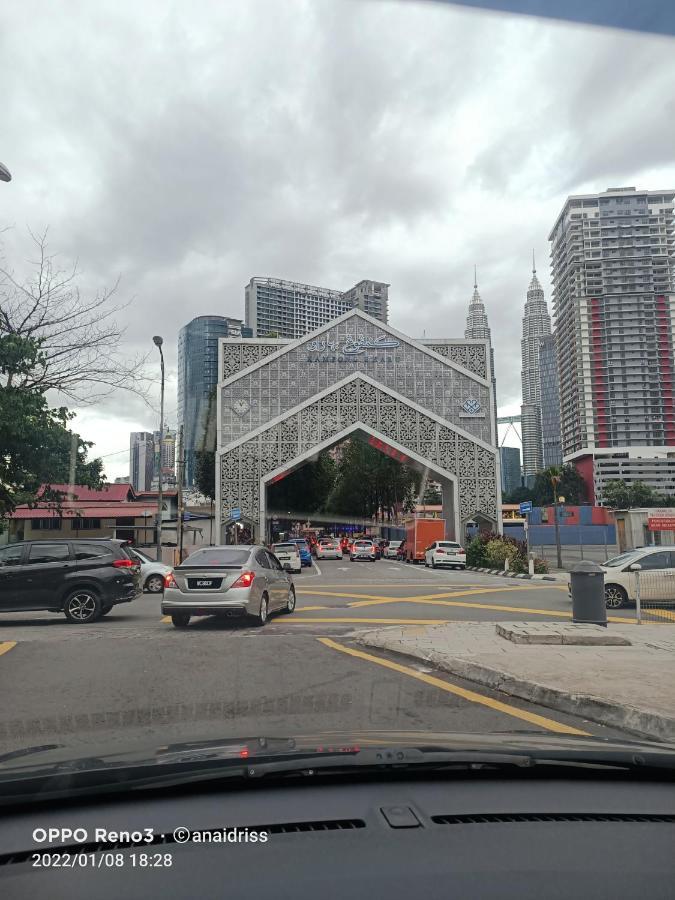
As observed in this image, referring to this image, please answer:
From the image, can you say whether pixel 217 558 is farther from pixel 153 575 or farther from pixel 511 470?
pixel 511 470

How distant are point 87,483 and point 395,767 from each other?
Answer: 2811 centimetres

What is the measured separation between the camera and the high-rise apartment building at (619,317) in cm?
12681

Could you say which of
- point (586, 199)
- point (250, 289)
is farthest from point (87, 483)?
point (586, 199)

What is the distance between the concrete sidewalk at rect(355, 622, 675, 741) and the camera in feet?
21.7

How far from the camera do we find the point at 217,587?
41.2 feet

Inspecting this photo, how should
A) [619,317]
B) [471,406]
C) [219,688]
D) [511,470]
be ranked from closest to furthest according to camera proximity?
[219,688], [471,406], [619,317], [511,470]

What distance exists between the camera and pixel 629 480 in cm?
12569

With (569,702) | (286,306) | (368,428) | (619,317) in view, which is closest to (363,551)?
(368,428)

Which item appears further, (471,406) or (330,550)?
(471,406)

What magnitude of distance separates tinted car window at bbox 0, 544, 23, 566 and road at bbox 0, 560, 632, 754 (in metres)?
1.19

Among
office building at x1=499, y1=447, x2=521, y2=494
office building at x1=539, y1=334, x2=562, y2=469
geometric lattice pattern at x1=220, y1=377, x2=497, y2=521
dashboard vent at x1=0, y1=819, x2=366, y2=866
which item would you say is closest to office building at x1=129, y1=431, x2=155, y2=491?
geometric lattice pattern at x1=220, y1=377, x2=497, y2=521

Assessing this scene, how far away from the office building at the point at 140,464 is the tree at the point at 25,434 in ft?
100

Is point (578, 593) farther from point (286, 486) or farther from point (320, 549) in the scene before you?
point (286, 486)

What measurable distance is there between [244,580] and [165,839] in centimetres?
1039
